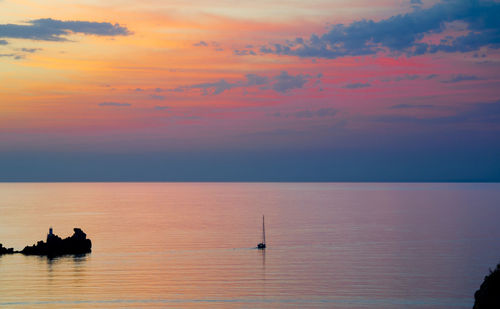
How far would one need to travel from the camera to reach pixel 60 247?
316 feet

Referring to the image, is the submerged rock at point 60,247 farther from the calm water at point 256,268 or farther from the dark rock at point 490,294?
the dark rock at point 490,294

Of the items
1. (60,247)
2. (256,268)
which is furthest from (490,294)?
(60,247)

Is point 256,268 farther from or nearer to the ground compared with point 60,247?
nearer to the ground

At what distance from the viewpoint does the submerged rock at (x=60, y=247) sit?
94.4 m

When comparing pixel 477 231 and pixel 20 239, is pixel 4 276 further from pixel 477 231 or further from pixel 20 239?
pixel 477 231

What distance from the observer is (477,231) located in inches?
4973

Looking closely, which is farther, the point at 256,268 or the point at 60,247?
the point at 60,247

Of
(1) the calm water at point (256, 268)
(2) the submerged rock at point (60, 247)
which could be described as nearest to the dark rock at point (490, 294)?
(1) the calm water at point (256, 268)

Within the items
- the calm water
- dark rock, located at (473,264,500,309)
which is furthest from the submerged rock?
dark rock, located at (473,264,500,309)

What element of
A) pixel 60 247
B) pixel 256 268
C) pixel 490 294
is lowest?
pixel 256 268

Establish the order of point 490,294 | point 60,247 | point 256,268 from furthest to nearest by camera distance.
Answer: point 60,247 < point 256,268 < point 490,294

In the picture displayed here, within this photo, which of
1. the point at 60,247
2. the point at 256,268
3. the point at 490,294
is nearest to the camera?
the point at 490,294

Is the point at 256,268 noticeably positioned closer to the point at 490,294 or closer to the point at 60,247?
the point at 60,247

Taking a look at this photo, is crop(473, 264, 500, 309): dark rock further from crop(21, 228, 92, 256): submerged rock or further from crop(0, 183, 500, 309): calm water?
crop(21, 228, 92, 256): submerged rock
